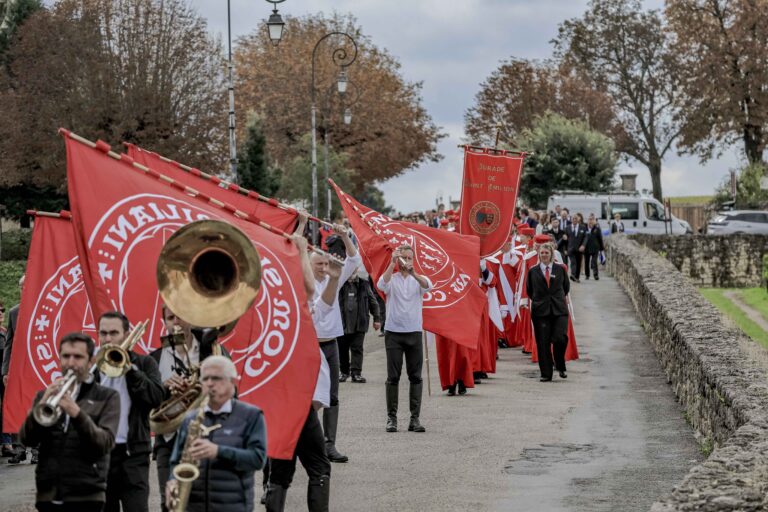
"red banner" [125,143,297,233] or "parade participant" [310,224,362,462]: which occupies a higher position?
"red banner" [125,143,297,233]

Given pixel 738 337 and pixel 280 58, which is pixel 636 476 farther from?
pixel 280 58

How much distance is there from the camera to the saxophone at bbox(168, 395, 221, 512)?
738 centimetres

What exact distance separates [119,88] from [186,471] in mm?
45228

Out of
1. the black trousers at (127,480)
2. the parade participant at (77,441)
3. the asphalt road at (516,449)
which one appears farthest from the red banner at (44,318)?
the parade participant at (77,441)

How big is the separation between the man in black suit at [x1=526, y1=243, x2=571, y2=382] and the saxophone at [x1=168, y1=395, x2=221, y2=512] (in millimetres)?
12142

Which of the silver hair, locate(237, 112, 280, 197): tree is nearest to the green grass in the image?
locate(237, 112, 280, 197): tree

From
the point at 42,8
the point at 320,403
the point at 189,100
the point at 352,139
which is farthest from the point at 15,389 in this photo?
the point at 352,139

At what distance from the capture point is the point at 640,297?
90.8ft

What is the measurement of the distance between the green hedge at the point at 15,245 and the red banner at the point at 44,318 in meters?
35.4

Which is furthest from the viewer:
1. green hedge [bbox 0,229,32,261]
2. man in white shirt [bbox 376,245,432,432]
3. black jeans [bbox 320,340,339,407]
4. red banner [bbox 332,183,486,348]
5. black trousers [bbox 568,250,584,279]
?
green hedge [bbox 0,229,32,261]

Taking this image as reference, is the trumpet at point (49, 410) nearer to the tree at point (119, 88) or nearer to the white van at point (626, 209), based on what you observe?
the tree at point (119, 88)

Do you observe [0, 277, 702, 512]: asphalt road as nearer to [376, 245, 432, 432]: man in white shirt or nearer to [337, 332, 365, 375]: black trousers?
[337, 332, 365, 375]: black trousers

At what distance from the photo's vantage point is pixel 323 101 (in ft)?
244

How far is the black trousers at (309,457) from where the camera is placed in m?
10.2
